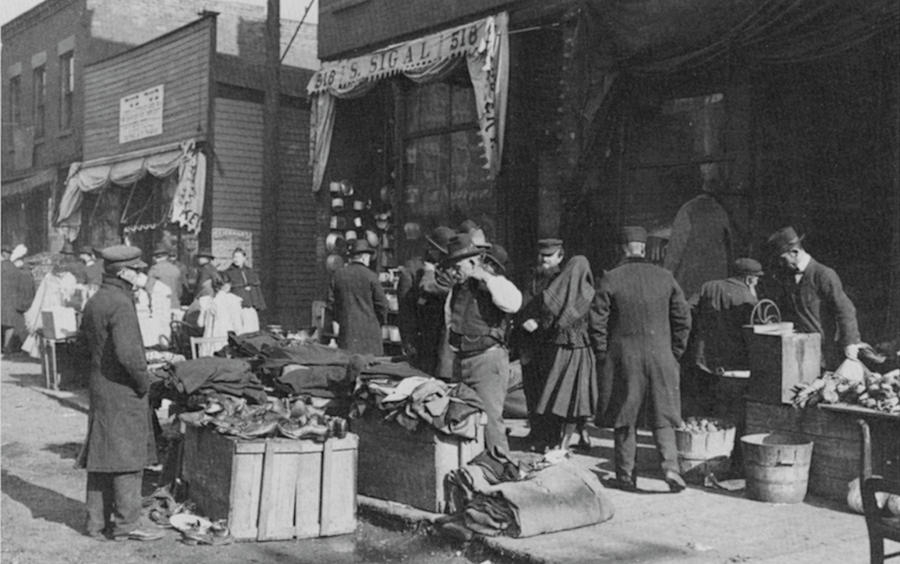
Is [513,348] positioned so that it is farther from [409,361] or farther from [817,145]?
[817,145]

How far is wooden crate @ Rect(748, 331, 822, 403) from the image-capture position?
311 inches

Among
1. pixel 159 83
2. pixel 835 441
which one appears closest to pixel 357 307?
pixel 835 441

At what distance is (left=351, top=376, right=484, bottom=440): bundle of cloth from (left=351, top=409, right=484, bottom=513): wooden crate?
0.27 ft

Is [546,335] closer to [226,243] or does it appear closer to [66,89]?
[226,243]

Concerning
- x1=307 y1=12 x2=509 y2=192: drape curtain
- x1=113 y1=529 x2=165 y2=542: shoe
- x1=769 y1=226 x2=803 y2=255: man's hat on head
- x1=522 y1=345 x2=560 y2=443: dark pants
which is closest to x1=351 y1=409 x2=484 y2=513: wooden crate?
x1=113 y1=529 x2=165 y2=542: shoe

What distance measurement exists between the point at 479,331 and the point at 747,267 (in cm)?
341

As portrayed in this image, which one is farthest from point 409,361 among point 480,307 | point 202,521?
point 202,521

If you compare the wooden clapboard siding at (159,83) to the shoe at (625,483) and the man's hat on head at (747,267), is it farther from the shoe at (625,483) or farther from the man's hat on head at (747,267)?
the shoe at (625,483)

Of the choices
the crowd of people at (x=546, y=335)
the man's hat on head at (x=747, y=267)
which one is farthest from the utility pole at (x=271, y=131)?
the man's hat on head at (x=747, y=267)

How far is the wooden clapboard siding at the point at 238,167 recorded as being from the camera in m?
19.1

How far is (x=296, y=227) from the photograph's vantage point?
19281 mm

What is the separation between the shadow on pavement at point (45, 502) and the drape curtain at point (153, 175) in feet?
35.3

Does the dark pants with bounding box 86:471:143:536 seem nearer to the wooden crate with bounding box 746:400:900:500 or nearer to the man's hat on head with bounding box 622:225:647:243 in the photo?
the man's hat on head with bounding box 622:225:647:243

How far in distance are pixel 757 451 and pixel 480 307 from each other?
246 cm
